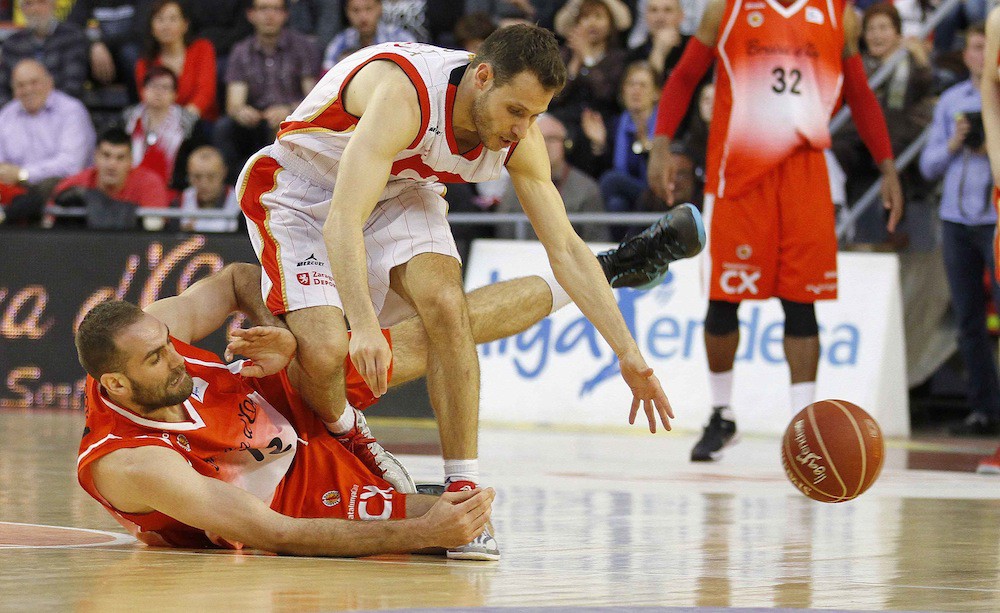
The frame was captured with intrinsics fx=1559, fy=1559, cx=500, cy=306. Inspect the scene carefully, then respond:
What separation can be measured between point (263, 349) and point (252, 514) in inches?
24.7

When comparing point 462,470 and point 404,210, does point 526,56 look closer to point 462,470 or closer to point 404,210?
point 404,210

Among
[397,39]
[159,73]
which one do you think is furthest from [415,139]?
[159,73]

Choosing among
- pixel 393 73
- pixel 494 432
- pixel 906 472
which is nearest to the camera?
pixel 393 73

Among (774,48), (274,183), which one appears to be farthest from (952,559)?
(774,48)

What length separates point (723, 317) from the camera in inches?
295

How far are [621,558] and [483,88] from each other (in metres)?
1.37

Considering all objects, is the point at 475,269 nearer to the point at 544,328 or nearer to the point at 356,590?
the point at 544,328

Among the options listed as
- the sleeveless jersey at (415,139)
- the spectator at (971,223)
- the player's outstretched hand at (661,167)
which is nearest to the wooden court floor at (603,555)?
the sleeveless jersey at (415,139)

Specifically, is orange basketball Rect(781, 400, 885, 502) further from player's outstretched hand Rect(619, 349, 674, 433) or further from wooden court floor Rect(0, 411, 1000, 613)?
player's outstretched hand Rect(619, 349, 674, 433)

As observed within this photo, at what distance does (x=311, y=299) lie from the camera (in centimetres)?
491

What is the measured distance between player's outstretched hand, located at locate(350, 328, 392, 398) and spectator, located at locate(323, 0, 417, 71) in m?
7.70

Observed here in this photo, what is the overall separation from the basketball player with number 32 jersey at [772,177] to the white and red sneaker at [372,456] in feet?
9.31

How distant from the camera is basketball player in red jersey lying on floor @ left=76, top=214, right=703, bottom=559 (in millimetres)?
3982

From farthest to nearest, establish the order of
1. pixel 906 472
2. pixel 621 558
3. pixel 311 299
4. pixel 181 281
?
pixel 181 281 → pixel 906 472 → pixel 311 299 → pixel 621 558
